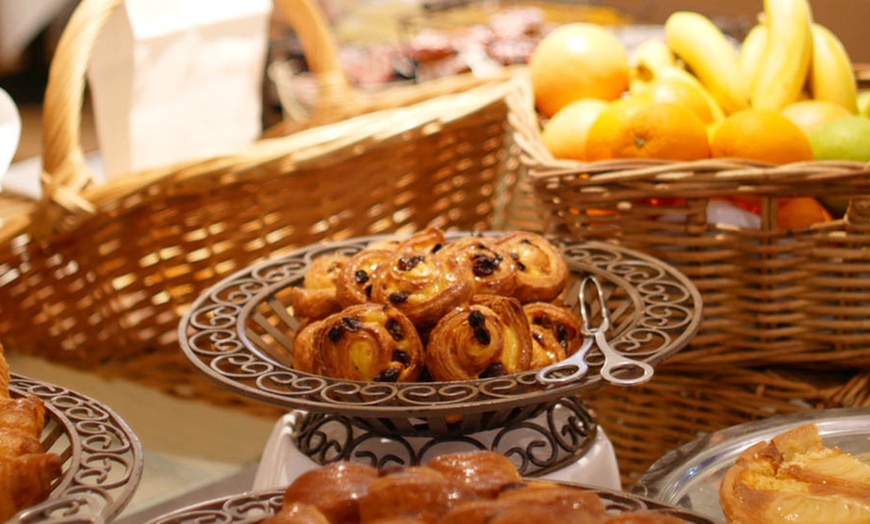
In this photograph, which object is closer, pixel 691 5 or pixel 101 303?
pixel 101 303

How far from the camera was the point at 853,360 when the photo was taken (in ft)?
3.38

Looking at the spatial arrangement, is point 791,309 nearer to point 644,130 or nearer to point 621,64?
point 644,130

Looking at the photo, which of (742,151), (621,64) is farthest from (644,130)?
(621,64)

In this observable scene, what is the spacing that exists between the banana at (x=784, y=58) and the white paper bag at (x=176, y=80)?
77 centimetres

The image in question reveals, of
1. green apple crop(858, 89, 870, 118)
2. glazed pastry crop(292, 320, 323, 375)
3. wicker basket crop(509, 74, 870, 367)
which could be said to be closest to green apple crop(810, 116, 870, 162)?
wicker basket crop(509, 74, 870, 367)

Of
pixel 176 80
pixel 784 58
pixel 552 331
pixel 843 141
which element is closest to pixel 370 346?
pixel 552 331

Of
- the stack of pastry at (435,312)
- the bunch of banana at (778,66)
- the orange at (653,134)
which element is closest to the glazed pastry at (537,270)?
the stack of pastry at (435,312)

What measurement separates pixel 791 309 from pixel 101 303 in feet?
2.91

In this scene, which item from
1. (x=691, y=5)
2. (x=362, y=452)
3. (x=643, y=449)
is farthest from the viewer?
(x=691, y=5)

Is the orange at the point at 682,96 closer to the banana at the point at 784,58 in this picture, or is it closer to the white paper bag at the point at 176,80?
the banana at the point at 784,58

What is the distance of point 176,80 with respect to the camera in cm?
161

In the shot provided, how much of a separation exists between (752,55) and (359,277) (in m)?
0.89

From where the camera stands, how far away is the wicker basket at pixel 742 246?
A: 3.12ft

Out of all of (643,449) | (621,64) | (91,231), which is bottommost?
A: (643,449)
